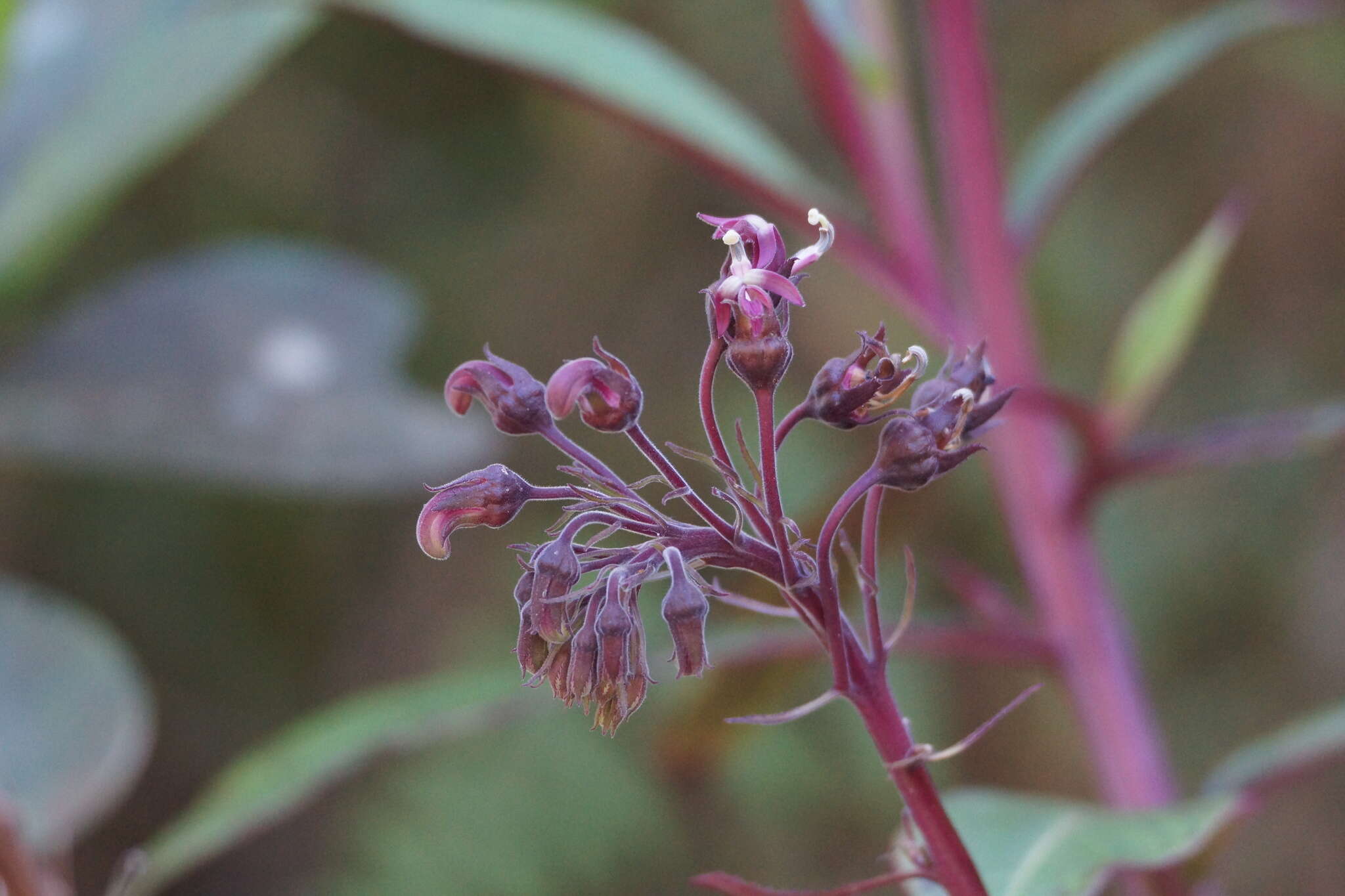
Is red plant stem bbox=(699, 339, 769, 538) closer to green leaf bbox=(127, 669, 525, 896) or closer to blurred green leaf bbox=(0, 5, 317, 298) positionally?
green leaf bbox=(127, 669, 525, 896)

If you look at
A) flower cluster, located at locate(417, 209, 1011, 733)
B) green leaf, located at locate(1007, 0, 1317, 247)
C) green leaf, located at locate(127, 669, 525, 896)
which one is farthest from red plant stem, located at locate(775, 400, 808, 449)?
green leaf, located at locate(1007, 0, 1317, 247)

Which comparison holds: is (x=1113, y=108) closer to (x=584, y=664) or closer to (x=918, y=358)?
(x=918, y=358)

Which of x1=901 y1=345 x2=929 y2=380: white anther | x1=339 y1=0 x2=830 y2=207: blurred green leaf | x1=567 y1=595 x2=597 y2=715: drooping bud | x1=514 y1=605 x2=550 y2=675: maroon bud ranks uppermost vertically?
x1=339 y1=0 x2=830 y2=207: blurred green leaf

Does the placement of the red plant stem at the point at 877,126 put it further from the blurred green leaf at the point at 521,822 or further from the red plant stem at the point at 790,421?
the blurred green leaf at the point at 521,822

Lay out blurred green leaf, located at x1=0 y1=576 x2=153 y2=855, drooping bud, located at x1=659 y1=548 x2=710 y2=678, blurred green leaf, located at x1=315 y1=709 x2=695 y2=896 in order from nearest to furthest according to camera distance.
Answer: drooping bud, located at x1=659 y1=548 x2=710 y2=678, blurred green leaf, located at x1=0 y1=576 x2=153 y2=855, blurred green leaf, located at x1=315 y1=709 x2=695 y2=896

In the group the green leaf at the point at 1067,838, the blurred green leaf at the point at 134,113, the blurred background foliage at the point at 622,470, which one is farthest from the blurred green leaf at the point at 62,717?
the green leaf at the point at 1067,838

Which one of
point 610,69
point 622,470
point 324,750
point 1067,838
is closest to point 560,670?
point 1067,838
